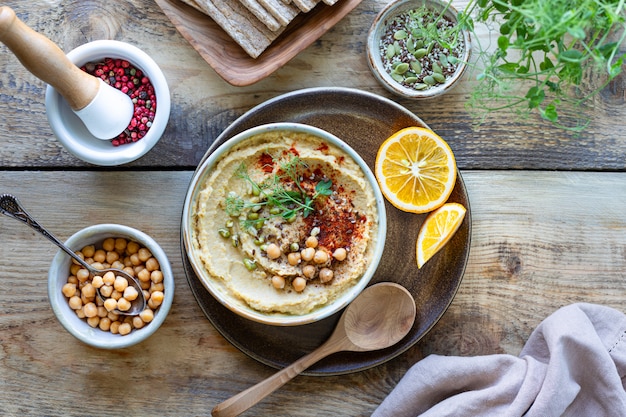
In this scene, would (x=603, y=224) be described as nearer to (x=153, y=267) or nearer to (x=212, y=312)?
(x=212, y=312)

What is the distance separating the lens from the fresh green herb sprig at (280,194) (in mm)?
2180

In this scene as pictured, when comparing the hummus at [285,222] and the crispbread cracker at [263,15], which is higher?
the crispbread cracker at [263,15]

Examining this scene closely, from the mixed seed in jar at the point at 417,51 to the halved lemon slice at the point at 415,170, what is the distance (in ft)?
0.80

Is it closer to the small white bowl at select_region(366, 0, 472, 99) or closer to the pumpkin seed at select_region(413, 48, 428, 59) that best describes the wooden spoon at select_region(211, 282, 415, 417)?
the small white bowl at select_region(366, 0, 472, 99)

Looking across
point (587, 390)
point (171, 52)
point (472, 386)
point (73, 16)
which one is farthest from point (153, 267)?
point (587, 390)

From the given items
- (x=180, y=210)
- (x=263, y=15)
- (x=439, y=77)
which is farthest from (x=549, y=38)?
(x=180, y=210)

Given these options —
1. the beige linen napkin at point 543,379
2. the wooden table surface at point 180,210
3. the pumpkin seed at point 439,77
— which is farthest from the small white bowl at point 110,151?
the beige linen napkin at point 543,379

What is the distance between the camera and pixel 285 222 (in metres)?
2.24

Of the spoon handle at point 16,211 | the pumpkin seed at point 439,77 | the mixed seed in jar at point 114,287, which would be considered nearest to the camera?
the spoon handle at point 16,211

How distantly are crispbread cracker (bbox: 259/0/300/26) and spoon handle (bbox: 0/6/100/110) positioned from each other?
63 cm

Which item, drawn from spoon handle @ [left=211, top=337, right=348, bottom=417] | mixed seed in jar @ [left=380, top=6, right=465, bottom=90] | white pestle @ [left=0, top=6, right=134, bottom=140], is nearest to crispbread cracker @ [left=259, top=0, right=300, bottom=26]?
mixed seed in jar @ [left=380, top=6, right=465, bottom=90]

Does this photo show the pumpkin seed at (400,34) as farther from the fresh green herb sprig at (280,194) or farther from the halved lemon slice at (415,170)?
the fresh green herb sprig at (280,194)

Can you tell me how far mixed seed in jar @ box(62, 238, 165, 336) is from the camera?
2.22 m

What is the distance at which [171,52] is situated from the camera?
7.78 feet
